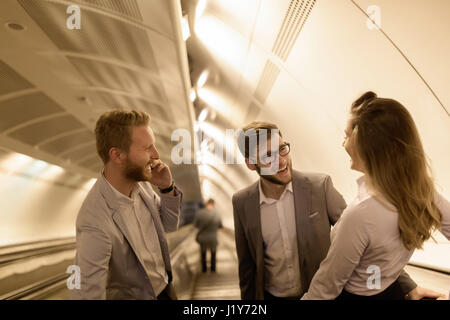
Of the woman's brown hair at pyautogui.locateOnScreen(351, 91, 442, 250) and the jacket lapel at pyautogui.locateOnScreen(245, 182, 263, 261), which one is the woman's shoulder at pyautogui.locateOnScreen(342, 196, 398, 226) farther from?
the jacket lapel at pyautogui.locateOnScreen(245, 182, 263, 261)

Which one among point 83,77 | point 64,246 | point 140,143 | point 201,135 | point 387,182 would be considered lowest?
point 64,246

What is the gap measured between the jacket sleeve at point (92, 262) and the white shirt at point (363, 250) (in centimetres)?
101

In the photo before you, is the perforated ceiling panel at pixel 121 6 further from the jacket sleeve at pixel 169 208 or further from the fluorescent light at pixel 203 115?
the fluorescent light at pixel 203 115

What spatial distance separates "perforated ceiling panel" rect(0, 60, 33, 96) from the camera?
5.02m

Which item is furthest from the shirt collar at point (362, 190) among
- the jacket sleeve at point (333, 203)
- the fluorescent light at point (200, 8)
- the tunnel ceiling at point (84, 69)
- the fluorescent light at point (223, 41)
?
the fluorescent light at point (200, 8)

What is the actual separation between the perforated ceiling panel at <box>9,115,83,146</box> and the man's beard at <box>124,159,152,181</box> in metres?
5.86

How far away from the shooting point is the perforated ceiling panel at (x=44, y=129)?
705 centimetres

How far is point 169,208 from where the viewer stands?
6.67ft

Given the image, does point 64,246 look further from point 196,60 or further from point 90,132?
point 196,60
